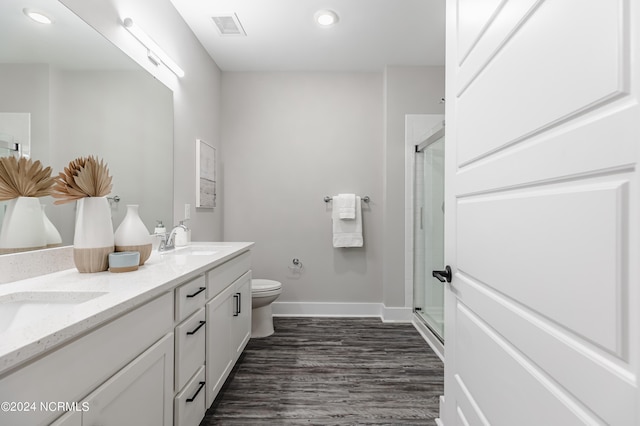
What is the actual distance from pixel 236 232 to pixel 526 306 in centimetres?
276

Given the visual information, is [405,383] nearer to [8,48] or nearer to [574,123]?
[574,123]

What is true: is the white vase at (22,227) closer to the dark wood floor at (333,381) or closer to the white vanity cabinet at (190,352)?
the white vanity cabinet at (190,352)

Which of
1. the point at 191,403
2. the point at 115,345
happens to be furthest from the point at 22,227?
the point at 191,403

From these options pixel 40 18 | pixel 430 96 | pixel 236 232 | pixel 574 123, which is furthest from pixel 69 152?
pixel 430 96

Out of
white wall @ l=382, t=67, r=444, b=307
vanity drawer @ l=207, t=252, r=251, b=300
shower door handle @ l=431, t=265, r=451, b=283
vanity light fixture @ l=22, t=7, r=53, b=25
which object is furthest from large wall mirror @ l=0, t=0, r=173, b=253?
white wall @ l=382, t=67, r=444, b=307

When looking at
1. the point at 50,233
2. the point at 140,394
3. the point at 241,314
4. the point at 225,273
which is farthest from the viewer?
the point at 241,314

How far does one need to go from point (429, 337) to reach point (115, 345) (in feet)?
7.61

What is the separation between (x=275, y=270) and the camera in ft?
10.1

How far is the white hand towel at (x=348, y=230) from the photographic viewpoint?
9.83ft

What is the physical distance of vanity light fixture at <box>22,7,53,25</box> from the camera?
3.62 ft

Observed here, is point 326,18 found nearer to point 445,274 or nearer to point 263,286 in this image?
point 445,274

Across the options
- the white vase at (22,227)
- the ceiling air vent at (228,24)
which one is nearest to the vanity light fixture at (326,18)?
the ceiling air vent at (228,24)

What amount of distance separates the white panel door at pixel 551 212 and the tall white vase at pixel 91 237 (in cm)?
141

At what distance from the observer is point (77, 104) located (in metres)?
1.31
